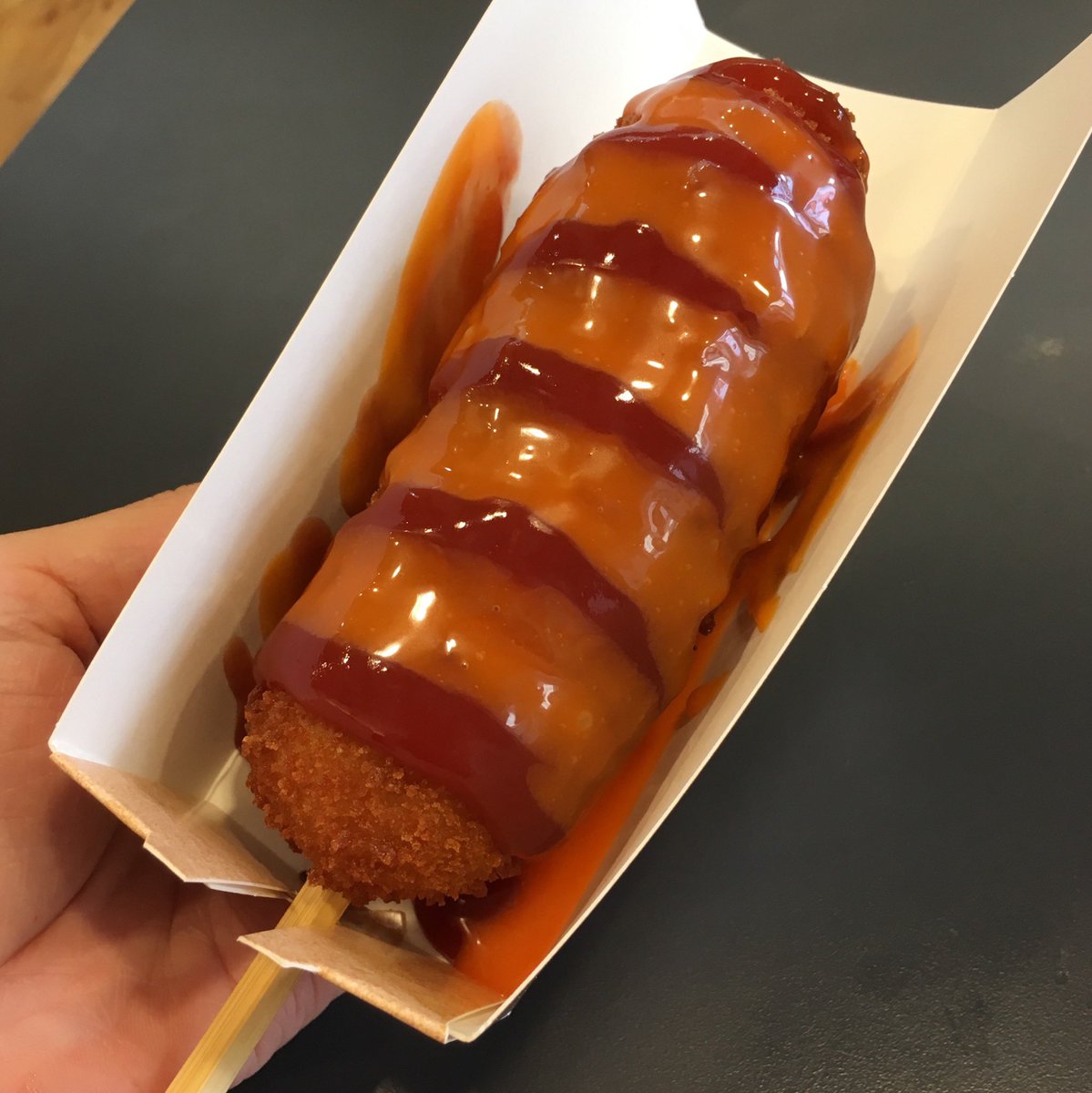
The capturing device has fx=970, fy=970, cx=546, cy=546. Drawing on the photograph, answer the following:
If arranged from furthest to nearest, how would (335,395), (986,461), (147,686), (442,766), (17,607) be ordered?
(986,461) < (17,607) < (335,395) < (147,686) < (442,766)

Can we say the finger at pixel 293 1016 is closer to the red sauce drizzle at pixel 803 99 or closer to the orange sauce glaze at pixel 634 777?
the orange sauce glaze at pixel 634 777

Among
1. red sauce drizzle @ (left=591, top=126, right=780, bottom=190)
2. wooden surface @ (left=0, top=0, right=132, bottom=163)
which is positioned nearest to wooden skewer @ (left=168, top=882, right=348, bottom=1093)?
red sauce drizzle @ (left=591, top=126, right=780, bottom=190)

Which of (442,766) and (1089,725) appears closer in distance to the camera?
(442,766)

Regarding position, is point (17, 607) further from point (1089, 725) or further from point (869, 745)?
point (1089, 725)

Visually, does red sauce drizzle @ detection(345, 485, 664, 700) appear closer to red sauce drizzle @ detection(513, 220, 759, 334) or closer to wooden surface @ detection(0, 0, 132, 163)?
red sauce drizzle @ detection(513, 220, 759, 334)

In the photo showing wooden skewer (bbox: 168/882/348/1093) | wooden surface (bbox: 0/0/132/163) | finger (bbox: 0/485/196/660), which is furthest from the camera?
wooden surface (bbox: 0/0/132/163)

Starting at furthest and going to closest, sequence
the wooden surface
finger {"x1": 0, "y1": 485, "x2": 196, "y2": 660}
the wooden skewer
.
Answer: the wooden surface < finger {"x1": 0, "y1": 485, "x2": 196, "y2": 660} < the wooden skewer

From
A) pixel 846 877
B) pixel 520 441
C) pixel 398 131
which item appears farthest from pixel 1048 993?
pixel 398 131
